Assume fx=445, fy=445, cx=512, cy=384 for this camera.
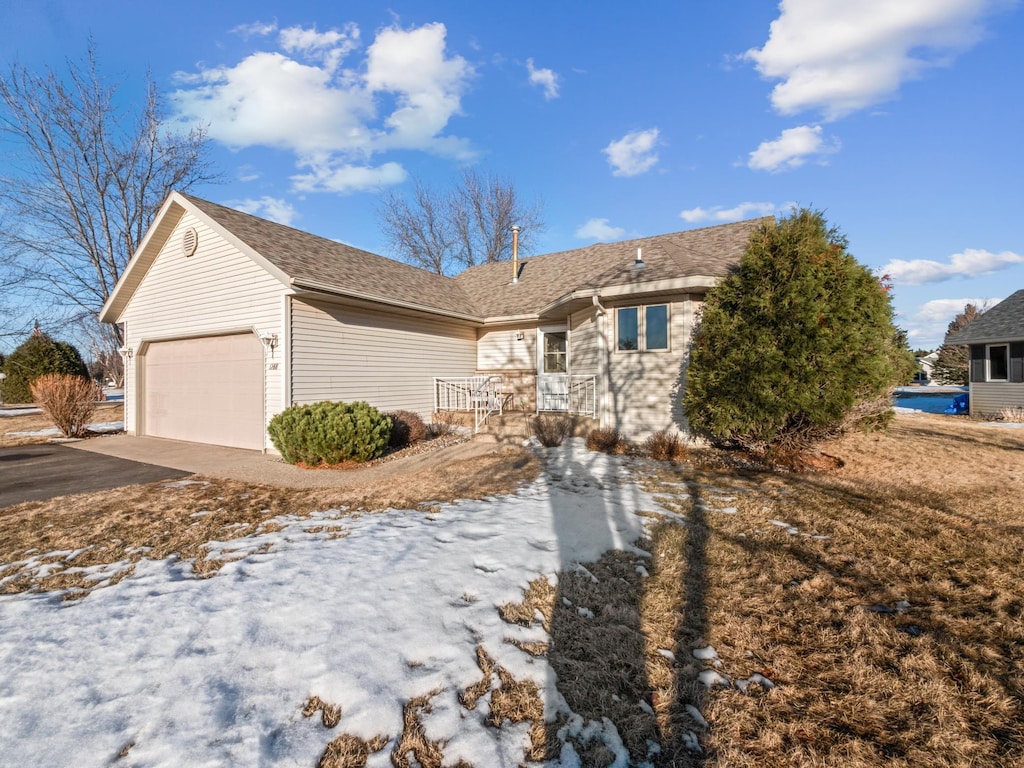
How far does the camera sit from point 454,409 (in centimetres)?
1272

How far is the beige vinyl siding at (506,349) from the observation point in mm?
13514

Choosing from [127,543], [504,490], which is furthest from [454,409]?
[127,543]

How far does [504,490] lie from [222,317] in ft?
27.0

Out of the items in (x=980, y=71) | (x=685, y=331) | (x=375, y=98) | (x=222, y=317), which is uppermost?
(x=375, y=98)

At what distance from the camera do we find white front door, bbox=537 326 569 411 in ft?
39.1

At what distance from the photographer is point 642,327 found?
987 centimetres

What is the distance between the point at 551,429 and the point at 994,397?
1674 cm

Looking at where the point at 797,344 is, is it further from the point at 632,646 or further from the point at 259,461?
the point at 259,461

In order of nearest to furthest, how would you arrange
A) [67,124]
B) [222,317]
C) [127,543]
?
[127,543] < [222,317] < [67,124]

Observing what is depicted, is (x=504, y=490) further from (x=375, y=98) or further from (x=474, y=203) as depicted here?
(x=474, y=203)

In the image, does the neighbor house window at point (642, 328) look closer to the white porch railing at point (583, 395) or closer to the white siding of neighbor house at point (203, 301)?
the white porch railing at point (583, 395)

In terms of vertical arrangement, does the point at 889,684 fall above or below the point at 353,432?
below

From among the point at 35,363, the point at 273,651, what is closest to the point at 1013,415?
the point at 273,651

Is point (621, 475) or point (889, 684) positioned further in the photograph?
Result: point (621, 475)
